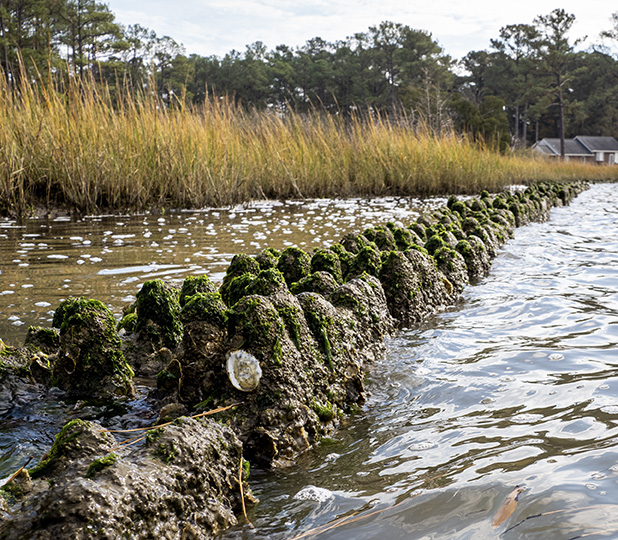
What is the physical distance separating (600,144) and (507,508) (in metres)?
75.5

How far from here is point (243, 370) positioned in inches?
95.2

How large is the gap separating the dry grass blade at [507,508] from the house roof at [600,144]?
242 feet

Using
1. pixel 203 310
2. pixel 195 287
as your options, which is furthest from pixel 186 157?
pixel 203 310

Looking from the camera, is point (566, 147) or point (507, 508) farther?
point (566, 147)

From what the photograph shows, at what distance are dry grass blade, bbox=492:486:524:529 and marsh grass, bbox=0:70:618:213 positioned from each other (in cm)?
796

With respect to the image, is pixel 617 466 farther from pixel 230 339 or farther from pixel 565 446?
pixel 230 339

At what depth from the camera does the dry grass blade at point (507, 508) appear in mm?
1841

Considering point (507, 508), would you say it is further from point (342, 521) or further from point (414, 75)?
point (414, 75)

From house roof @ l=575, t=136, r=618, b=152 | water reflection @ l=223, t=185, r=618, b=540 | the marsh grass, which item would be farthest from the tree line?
water reflection @ l=223, t=185, r=618, b=540

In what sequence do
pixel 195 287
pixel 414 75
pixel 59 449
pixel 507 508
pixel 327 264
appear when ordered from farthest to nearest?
pixel 414 75
pixel 327 264
pixel 195 287
pixel 507 508
pixel 59 449

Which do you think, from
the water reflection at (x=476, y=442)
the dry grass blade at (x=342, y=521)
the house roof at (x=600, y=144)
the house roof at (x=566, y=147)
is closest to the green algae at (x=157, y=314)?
the water reflection at (x=476, y=442)

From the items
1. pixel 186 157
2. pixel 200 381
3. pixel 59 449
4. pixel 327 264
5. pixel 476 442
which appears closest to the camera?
pixel 59 449

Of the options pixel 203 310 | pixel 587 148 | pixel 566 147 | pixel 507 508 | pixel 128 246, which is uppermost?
pixel 566 147

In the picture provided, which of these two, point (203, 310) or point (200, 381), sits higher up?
point (203, 310)
